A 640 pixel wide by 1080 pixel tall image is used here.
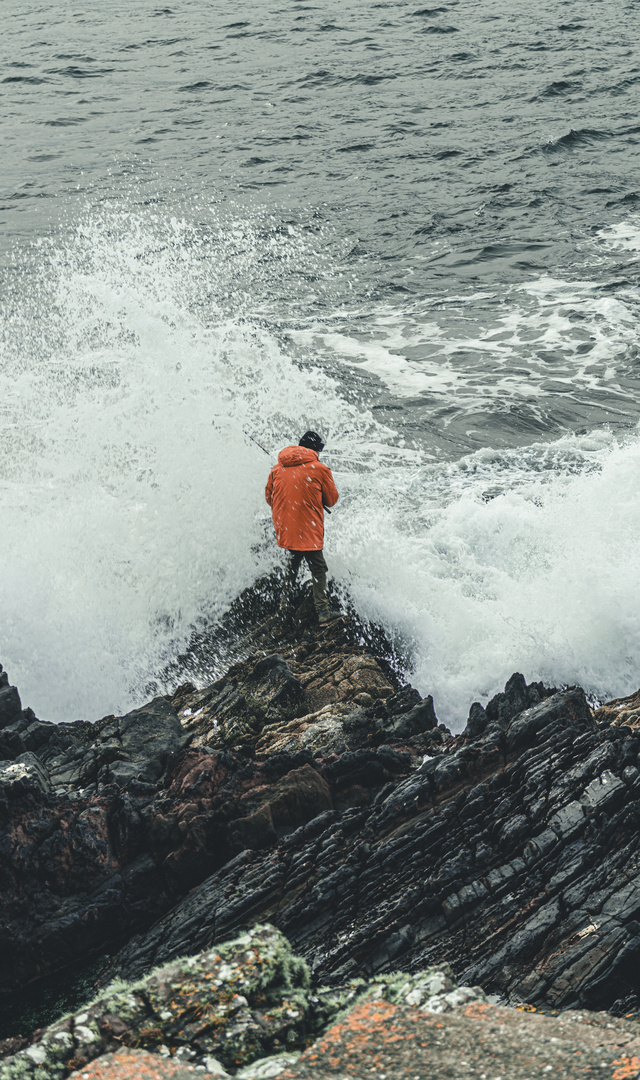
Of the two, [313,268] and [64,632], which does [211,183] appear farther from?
[64,632]

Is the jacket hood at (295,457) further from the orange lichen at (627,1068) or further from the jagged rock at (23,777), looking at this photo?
the orange lichen at (627,1068)

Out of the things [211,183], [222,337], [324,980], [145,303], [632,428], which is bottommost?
[324,980]

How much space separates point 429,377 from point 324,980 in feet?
Result: 34.5

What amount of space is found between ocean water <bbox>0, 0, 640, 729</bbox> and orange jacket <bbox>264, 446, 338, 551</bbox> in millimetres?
879

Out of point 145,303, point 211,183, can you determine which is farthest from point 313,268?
point 211,183

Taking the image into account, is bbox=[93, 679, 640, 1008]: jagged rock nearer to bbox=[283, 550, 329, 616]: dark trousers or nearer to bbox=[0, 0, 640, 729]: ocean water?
bbox=[0, 0, 640, 729]: ocean water

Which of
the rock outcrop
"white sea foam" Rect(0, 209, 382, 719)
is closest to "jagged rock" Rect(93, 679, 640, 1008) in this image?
the rock outcrop

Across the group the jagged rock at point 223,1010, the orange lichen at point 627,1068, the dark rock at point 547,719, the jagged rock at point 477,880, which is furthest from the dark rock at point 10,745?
the orange lichen at point 627,1068

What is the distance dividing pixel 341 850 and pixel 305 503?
13.1ft

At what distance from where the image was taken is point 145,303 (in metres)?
14.2

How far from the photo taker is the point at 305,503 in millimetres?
8102

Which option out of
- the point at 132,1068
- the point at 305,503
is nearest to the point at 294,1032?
the point at 132,1068

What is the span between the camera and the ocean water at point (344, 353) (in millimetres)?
8406

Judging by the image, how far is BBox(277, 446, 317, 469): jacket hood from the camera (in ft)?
26.5
